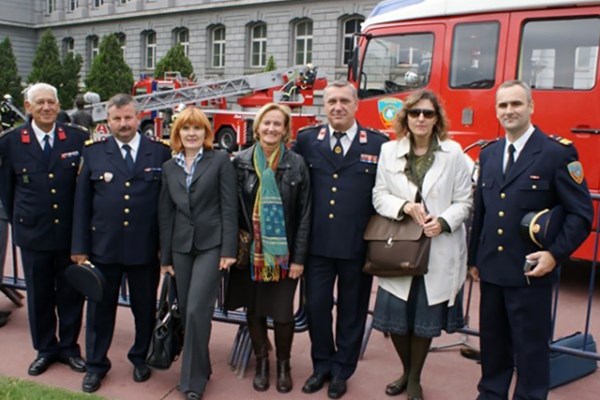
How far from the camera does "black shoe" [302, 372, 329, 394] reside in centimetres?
391

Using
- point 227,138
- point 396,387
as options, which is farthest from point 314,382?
point 227,138

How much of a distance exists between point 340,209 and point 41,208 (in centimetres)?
194

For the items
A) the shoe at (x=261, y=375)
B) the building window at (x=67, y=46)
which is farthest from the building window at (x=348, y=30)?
the shoe at (x=261, y=375)

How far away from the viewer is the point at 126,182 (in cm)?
382

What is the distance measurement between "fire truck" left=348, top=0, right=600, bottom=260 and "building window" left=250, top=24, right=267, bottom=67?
2496 centimetres

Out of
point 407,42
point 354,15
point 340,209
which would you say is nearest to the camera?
point 340,209

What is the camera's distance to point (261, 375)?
157 inches

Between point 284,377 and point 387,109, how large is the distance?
14.9 feet

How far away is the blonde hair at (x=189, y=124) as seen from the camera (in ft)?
12.3

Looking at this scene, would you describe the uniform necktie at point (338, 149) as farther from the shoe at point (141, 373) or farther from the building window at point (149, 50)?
the building window at point (149, 50)

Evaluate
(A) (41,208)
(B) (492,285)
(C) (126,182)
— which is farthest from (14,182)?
(B) (492,285)

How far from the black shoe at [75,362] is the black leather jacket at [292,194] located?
1.53 meters

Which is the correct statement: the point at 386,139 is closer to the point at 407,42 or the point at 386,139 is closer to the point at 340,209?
the point at 340,209

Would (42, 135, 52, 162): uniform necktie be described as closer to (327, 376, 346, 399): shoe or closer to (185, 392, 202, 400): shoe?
(185, 392, 202, 400): shoe
